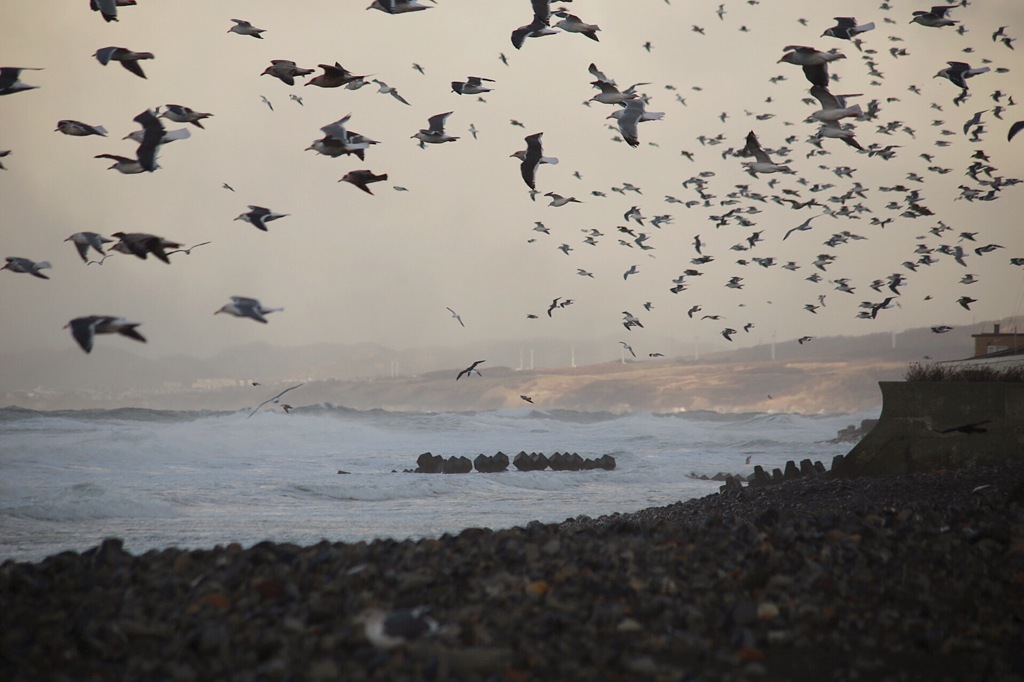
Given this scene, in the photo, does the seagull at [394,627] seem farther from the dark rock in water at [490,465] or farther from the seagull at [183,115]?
the dark rock in water at [490,465]

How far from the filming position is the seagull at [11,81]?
25.1ft

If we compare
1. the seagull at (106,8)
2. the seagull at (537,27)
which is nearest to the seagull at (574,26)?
the seagull at (537,27)

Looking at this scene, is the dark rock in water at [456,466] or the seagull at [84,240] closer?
the seagull at [84,240]

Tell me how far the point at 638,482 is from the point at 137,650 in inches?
767

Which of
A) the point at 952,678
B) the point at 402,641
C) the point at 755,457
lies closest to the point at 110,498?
→ the point at 402,641

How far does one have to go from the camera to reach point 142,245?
6.37 meters

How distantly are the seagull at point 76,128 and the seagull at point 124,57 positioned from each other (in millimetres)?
691

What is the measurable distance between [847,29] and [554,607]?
799cm

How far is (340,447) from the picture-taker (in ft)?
119

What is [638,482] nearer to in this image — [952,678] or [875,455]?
[875,455]

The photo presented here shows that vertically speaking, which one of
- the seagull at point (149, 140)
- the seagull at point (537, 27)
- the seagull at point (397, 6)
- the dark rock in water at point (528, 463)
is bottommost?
the dark rock in water at point (528, 463)

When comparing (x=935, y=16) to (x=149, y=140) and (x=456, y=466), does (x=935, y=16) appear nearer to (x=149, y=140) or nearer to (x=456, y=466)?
(x=149, y=140)

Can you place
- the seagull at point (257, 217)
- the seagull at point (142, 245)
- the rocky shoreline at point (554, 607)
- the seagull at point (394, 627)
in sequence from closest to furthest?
the rocky shoreline at point (554, 607), the seagull at point (394, 627), the seagull at point (142, 245), the seagull at point (257, 217)

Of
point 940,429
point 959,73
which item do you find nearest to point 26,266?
point 959,73
